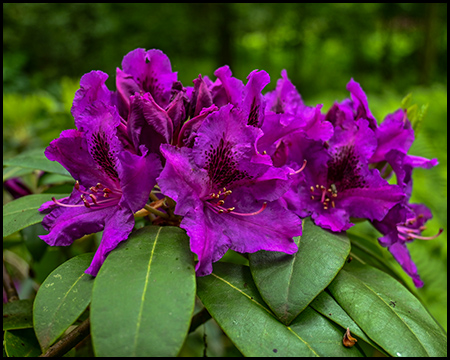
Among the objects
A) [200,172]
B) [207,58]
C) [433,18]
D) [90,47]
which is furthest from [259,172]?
[207,58]

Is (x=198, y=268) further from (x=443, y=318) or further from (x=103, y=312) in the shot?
(x=443, y=318)

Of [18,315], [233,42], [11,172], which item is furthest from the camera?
[233,42]

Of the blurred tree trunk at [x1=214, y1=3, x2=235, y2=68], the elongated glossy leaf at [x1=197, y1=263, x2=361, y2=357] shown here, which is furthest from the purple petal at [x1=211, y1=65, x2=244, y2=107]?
the blurred tree trunk at [x1=214, y1=3, x2=235, y2=68]

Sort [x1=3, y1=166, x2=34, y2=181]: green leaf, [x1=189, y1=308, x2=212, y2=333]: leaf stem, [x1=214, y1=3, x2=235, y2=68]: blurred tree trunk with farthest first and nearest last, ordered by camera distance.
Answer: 1. [x1=214, y1=3, x2=235, y2=68]: blurred tree trunk
2. [x1=3, y1=166, x2=34, y2=181]: green leaf
3. [x1=189, y1=308, x2=212, y2=333]: leaf stem

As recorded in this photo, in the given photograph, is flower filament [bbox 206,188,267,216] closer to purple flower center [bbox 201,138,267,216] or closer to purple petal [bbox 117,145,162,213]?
purple flower center [bbox 201,138,267,216]

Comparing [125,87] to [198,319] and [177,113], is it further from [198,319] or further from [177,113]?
[198,319]

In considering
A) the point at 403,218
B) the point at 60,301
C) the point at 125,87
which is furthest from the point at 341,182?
the point at 60,301

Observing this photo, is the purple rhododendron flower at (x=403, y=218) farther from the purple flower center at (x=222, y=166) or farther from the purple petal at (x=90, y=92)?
the purple petal at (x=90, y=92)
